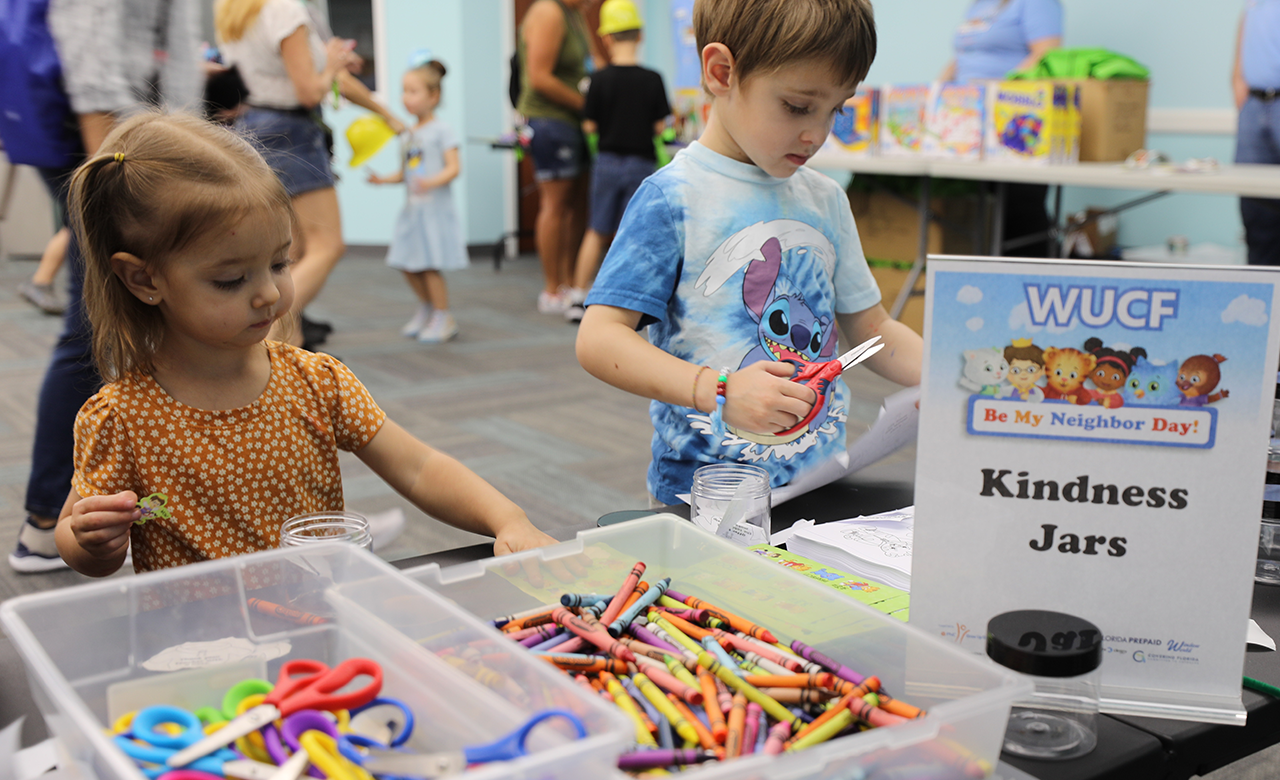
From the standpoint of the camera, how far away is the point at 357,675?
22.8 inches

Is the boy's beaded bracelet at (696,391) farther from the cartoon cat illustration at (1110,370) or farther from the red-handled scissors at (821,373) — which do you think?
the cartoon cat illustration at (1110,370)

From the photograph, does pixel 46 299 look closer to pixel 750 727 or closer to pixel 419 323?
pixel 419 323

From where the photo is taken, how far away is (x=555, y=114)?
498 cm

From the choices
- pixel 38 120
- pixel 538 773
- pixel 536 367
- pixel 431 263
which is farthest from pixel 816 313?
pixel 431 263

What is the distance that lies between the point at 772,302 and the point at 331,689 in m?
0.75

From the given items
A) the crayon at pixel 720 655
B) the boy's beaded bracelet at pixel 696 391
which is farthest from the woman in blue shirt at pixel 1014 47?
the crayon at pixel 720 655

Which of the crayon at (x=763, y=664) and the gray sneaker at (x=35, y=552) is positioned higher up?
the crayon at (x=763, y=664)

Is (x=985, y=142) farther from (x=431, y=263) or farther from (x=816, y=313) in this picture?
(x=816, y=313)

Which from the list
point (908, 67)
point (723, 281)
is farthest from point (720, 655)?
point (908, 67)

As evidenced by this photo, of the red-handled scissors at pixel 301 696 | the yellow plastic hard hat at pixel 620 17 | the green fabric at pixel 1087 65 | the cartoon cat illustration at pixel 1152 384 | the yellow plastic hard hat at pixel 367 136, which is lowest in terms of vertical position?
the red-handled scissors at pixel 301 696

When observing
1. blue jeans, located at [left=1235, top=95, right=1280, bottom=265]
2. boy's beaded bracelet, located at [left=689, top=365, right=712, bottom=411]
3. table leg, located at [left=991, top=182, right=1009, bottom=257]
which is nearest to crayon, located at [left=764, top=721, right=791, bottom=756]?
boy's beaded bracelet, located at [left=689, top=365, right=712, bottom=411]

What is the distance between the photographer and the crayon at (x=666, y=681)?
0.59 metres

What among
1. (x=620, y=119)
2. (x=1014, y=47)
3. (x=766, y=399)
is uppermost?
(x=1014, y=47)

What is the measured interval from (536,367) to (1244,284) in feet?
11.5
